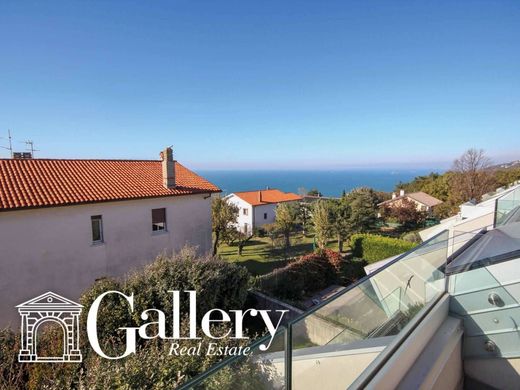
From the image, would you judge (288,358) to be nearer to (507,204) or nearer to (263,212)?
(507,204)

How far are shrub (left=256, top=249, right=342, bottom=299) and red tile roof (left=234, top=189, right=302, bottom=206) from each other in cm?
1850

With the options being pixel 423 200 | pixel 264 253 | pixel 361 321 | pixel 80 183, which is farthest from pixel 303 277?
pixel 423 200

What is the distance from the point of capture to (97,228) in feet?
31.8

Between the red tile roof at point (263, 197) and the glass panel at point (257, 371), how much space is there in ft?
99.2

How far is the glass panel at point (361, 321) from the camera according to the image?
156 centimetres

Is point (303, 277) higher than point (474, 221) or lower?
lower

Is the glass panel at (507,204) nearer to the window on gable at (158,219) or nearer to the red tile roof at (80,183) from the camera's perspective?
the red tile roof at (80,183)

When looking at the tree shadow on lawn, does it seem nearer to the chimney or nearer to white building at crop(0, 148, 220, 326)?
white building at crop(0, 148, 220, 326)

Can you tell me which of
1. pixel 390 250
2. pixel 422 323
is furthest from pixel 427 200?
pixel 422 323

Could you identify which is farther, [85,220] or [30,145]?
[30,145]

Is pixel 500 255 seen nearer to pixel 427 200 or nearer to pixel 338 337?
pixel 338 337

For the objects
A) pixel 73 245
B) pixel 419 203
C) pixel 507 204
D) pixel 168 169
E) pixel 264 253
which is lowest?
pixel 264 253

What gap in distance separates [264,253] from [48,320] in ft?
48.0

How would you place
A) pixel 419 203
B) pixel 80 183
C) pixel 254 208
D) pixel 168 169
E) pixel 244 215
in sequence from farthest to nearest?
pixel 244 215
pixel 254 208
pixel 419 203
pixel 168 169
pixel 80 183
